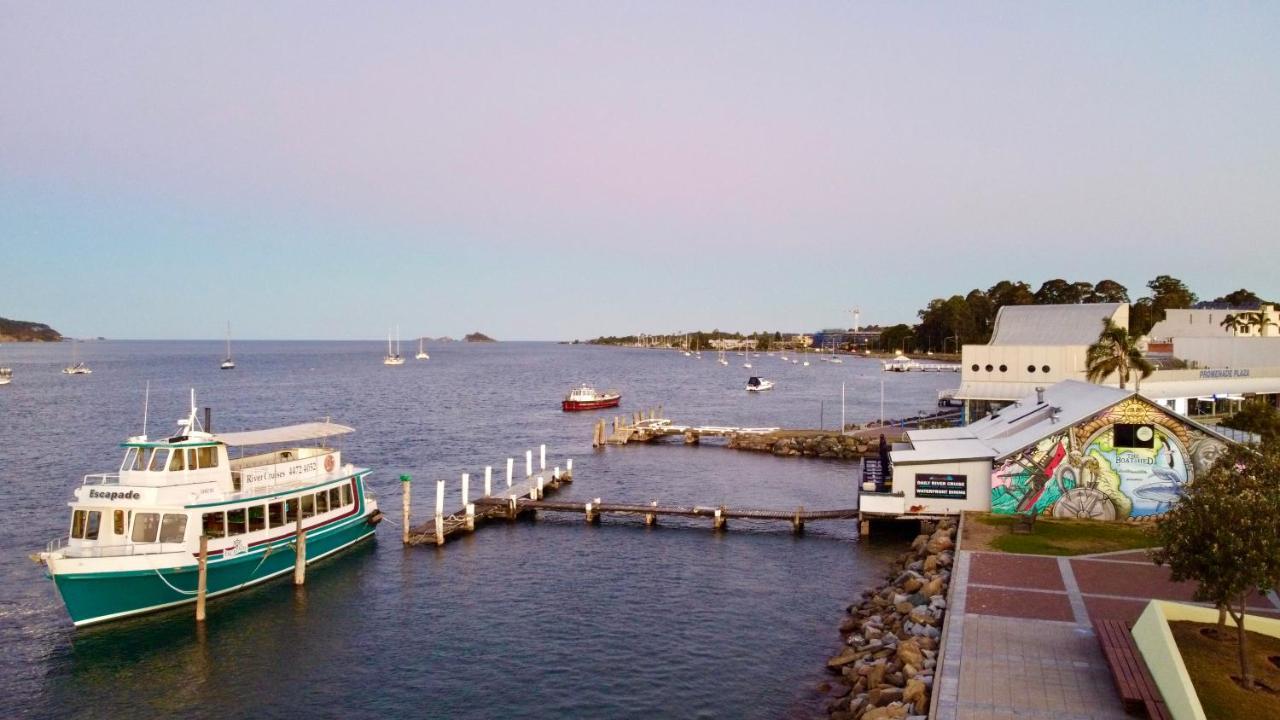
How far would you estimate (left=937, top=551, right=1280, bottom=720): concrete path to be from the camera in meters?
18.7

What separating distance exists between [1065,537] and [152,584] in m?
35.5

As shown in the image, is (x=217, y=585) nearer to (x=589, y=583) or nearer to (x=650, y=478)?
(x=589, y=583)

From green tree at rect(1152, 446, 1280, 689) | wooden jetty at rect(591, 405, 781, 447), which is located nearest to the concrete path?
green tree at rect(1152, 446, 1280, 689)

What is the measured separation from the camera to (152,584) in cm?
3192

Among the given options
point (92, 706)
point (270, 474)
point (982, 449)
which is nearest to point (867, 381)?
point (982, 449)

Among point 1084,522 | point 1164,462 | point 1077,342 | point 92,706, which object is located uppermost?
point 1077,342

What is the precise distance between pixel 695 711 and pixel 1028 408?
32.4 m

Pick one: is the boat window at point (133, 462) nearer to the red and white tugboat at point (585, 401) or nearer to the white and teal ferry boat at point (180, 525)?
the white and teal ferry boat at point (180, 525)

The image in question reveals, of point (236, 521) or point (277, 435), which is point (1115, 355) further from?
point (236, 521)

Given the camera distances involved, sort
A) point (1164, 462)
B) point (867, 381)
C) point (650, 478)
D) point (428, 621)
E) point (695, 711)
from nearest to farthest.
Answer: point (695, 711) < point (428, 621) < point (1164, 462) < point (650, 478) < point (867, 381)

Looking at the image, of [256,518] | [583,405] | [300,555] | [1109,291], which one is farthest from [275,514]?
[1109,291]

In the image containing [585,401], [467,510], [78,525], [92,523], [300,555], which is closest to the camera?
[78,525]

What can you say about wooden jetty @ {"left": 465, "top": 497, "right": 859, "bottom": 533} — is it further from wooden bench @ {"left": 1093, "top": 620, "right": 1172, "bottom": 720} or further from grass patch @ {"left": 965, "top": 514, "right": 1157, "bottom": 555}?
wooden bench @ {"left": 1093, "top": 620, "right": 1172, "bottom": 720}

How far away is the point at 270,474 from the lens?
126 ft
